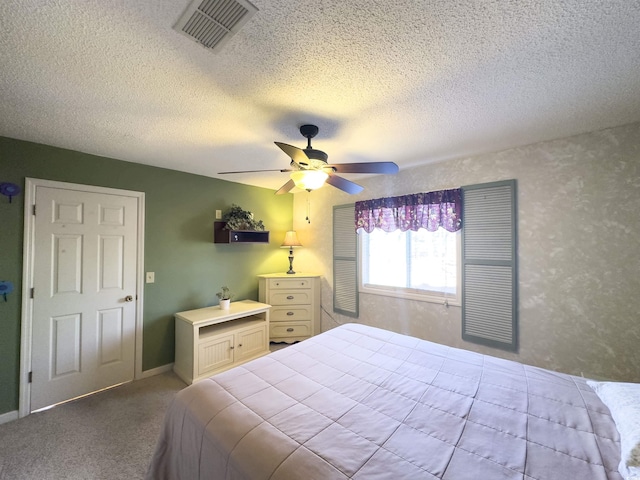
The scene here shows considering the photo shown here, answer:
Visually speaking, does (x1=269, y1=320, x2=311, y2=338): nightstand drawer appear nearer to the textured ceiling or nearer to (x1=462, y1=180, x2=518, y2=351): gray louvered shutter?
(x1=462, y1=180, x2=518, y2=351): gray louvered shutter

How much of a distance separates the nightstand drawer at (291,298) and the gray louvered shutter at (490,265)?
6.55 ft

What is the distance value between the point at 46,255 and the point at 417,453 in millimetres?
3151

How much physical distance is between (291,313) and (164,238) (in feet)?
6.21

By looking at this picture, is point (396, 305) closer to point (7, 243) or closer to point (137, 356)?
point (137, 356)

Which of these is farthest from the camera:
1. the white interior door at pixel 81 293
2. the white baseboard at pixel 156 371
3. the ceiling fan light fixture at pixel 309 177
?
the white baseboard at pixel 156 371

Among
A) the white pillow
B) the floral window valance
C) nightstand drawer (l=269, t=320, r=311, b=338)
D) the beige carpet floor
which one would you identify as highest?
the floral window valance

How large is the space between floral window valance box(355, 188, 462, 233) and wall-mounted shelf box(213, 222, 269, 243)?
1.38 meters

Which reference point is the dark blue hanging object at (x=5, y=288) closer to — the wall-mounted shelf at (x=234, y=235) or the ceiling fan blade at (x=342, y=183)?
the wall-mounted shelf at (x=234, y=235)

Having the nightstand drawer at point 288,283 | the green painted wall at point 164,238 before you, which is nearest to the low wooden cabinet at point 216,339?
the green painted wall at point 164,238

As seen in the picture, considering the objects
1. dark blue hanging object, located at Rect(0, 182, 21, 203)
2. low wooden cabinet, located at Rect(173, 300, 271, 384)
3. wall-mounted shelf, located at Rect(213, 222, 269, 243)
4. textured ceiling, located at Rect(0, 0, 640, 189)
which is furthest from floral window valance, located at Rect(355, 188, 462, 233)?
dark blue hanging object, located at Rect(0, 182, 21, 203)

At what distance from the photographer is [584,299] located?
204 cm

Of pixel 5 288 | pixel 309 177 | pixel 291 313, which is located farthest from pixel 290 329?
pixel 5 288

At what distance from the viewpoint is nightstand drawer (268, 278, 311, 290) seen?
11.8 ft

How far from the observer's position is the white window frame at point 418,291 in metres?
2.68
